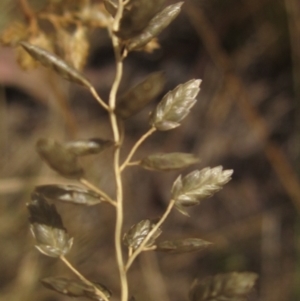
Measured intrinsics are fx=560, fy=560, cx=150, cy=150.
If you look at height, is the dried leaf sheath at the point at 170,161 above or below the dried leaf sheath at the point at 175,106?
below

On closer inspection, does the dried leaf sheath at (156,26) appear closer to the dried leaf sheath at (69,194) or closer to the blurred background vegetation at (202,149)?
the dried leaf sheath at (69,194)

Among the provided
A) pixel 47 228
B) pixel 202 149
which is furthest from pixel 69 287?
pixel 202 149

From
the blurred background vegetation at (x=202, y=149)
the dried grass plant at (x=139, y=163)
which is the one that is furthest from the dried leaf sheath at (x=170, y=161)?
the blurred background vegetation at (x=202, y=149)

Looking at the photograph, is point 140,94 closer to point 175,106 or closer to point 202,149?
point 175,106

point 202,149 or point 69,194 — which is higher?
point 69,194

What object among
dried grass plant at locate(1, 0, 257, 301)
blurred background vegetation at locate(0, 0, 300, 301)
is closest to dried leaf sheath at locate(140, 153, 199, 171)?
dried grass plant at locate(1, 0, 257, 301)

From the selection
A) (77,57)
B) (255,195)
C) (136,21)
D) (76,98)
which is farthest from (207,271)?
(136,21)
